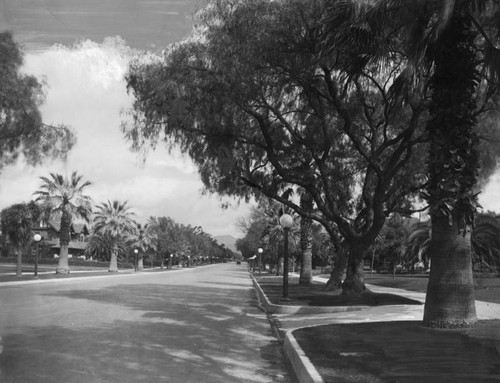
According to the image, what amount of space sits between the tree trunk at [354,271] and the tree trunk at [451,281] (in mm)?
9226

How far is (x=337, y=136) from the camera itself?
73.7 ft

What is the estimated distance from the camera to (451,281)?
10.9 meters

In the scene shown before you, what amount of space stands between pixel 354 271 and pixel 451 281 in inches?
399

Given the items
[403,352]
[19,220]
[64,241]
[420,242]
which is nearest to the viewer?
[403,352]

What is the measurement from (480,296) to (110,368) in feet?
66.1

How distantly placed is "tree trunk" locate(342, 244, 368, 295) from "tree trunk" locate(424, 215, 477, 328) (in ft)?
30.3

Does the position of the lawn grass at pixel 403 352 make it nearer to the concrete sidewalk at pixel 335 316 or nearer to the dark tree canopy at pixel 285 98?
the concrete sidewalk at pixel 335 316

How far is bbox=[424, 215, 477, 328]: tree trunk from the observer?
10.9m

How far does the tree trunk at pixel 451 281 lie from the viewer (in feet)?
35.7

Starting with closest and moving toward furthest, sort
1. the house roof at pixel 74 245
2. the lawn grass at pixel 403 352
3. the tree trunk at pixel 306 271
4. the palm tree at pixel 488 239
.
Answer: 1. the lawn grass at pixel 403 352
2. the palm tree at pixel 488 239
3. the tree trunk at pixel 306 271
4. the house roof at pixel 74 245

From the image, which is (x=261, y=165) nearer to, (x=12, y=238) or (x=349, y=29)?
(x=349, y=29)

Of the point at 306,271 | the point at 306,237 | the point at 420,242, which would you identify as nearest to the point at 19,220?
the point at 306,271

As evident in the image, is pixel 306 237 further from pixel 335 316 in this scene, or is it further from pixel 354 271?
pixel 335 316

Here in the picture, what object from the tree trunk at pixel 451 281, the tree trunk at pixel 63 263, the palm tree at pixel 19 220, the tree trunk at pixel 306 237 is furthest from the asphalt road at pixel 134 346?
the palm tree at pixel 19 220
